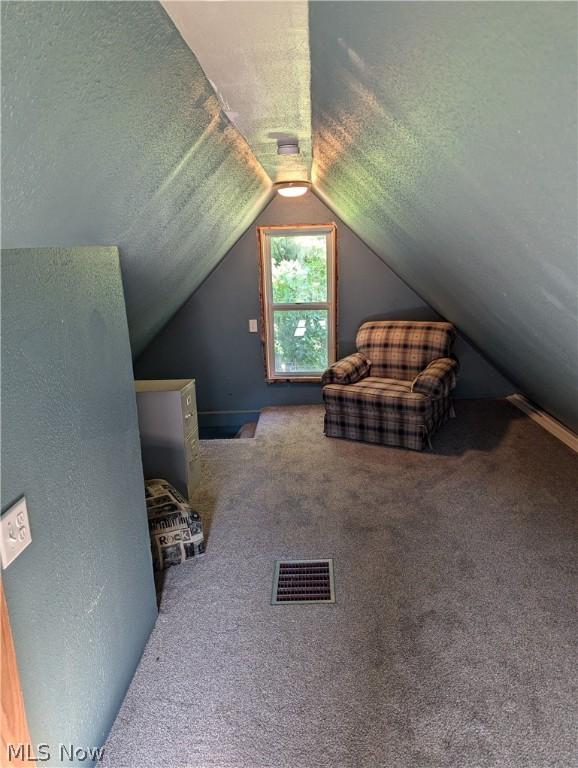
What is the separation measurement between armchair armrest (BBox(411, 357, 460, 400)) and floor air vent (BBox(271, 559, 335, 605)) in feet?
5.69

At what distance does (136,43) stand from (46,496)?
1050 millimetres

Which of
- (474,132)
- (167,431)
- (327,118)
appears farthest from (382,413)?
(474,132)

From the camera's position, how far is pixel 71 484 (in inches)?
55.6

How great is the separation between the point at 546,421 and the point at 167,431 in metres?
3.07

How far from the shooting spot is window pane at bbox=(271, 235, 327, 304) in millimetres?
4781

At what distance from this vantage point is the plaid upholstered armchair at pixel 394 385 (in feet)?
12.4

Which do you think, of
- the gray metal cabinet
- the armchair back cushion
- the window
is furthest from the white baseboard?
the gray metal cabinet

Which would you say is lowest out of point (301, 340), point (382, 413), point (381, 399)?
point (382, 413)

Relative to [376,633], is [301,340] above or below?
above

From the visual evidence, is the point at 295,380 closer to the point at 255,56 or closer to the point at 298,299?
the point at 298,299

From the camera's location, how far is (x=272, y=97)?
1.67 m

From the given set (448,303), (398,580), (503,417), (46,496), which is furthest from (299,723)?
(503,417)

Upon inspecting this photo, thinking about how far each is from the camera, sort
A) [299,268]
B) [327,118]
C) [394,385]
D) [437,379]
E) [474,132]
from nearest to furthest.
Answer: [474,132], [327,118], [437,379], [394,385], [299,268]

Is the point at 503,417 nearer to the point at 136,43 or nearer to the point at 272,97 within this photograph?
the point at 272,97
